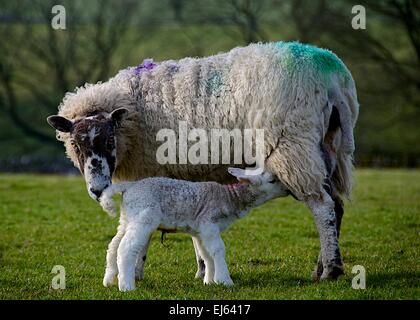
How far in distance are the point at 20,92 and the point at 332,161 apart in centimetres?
2603

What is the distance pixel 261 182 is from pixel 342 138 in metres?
0.92

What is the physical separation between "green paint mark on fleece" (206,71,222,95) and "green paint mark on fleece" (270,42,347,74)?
24.0 inches

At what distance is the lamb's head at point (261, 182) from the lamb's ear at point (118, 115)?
113cm

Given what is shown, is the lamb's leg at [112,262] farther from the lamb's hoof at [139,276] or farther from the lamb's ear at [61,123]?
the lamb's ear at [61,123]

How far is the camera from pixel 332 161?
6.61m

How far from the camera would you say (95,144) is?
21.1ft

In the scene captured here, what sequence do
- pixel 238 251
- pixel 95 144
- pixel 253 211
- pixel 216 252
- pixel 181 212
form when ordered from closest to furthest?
pixel 216 252
pixel 181 212
pixel 95 144
pixel 238 251
pixel 253 211

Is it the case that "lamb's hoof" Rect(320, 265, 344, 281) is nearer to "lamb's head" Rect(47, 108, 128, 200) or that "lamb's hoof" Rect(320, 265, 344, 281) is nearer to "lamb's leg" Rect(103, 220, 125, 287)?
"lamb's leg" Rect(103, 220, 125, 287)

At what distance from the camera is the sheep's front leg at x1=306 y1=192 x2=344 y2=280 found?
6281mm

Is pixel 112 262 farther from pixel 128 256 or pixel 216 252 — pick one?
pixel 216 252

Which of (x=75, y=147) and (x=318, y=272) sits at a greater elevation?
(x=75, y=147)

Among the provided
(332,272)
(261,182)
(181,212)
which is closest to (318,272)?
(332,272)

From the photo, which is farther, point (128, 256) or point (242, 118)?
point (242, 118)

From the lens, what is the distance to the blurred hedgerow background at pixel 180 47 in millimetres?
23438
